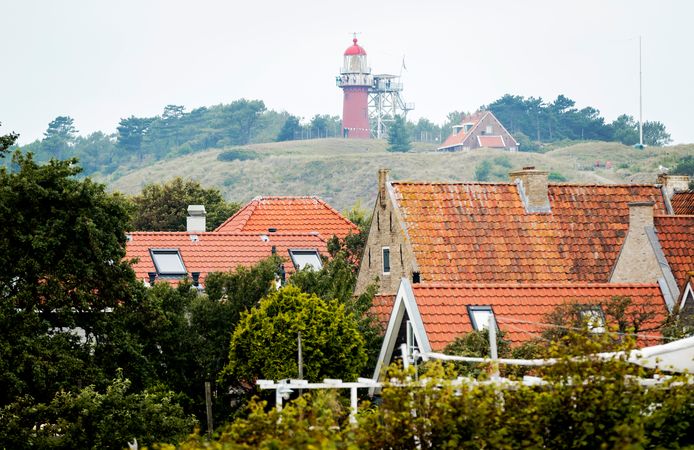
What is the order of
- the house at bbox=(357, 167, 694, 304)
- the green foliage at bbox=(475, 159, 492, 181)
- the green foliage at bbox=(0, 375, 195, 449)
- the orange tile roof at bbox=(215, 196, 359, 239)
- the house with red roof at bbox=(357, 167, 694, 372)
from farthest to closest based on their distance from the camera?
the green foliage at bbox=(475, 159, 492, 181)
the orange tile roof at bbox=(215, 196, 359, 239)
the house at bbox=(357, 167, 694, 304)
the house with red roof at bbox=(357, 167, 694, 372)
the green foliage at bbox=(0, 375, 195, 449)

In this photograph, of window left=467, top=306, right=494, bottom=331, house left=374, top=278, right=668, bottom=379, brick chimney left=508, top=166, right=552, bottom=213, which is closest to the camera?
house left=374, top=278, right=668, bottom=379

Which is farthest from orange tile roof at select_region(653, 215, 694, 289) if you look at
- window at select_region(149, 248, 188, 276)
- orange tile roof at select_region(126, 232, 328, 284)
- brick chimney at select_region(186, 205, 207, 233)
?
brick chimney at select_region(186, 205, 207, 233)

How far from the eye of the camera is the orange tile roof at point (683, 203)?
6088cm

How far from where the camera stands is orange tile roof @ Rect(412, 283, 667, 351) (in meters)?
36.6

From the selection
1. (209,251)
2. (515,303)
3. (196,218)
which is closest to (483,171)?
(196,218)

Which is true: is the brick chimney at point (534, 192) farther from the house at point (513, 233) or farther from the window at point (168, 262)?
the window at point (168, 262)

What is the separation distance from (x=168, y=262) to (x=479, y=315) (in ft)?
61.0

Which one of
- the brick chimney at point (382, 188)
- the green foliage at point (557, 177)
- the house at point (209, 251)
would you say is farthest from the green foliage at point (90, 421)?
the green foliage at point (557, 177)

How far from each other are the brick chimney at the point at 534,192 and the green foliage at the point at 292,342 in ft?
45.9

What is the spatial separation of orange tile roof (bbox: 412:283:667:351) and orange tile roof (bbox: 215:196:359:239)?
1050 inches

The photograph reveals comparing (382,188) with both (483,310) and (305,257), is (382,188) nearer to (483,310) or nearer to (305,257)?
(305,257)

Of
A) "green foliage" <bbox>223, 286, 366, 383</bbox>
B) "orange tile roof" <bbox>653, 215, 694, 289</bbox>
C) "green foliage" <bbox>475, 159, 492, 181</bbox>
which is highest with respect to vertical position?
"green foliage" <bbox>475, 159, 492, 181</bbox>

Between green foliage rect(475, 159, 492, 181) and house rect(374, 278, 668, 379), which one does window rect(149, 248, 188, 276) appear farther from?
green foliage rect(475, 159, 492, 181)

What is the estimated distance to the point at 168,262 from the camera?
2121 inches
